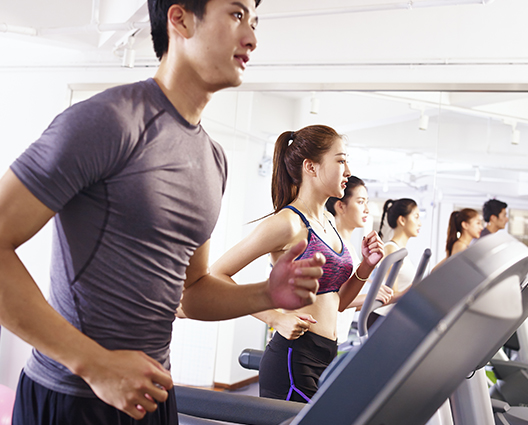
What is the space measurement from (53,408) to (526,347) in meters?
3.41

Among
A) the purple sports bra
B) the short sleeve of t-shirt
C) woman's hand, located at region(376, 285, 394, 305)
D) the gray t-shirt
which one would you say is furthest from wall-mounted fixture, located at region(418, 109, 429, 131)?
the short sleeve of t-shirt

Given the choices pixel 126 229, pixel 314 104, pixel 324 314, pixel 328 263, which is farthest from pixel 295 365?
pixel 314 104

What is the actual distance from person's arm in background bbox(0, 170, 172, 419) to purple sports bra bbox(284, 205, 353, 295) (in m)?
1.29

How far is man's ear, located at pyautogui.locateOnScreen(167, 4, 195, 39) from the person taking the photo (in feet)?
3.28

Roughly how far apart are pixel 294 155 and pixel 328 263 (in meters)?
0.50

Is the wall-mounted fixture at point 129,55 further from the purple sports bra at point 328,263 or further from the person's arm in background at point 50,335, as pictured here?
the person's arm in background at point 50,335

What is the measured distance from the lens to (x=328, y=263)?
2.06 metres

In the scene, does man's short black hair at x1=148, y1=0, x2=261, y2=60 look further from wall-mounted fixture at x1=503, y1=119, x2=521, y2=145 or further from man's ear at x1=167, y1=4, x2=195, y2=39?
wall-mounted fixture at x1=503, y1=119, x2=521, y2=145

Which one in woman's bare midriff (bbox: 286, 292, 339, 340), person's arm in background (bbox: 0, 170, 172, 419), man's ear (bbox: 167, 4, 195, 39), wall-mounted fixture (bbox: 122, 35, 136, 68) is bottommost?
woman's bare midriff (bbox: 286, 292, 339, 340)

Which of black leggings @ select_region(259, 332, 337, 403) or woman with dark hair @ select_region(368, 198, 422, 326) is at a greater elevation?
woman with dark hair @ select_region(368, 198, 422, 326)

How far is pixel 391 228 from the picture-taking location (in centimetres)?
420

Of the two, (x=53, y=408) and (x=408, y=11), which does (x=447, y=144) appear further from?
(x=53, y=408)

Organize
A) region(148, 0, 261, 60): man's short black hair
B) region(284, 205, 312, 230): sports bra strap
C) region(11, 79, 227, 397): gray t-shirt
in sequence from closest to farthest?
region(11, 79, 227, 397): gray t-shirt, region(148, 0, 261, 60): man's short black hair, region(284, 205, 312, 230): sports bra strap

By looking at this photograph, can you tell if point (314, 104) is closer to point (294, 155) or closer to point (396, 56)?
point (396, 56)
